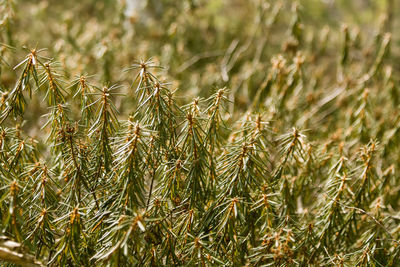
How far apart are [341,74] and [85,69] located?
2.52m

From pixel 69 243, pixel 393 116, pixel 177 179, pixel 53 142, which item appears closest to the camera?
pixel 69 243

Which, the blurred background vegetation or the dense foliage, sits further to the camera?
the blurred background vegetation

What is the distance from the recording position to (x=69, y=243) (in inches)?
53.9

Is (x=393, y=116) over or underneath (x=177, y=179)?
underneath

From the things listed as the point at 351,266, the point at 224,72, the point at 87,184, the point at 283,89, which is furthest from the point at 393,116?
the point at 87,184

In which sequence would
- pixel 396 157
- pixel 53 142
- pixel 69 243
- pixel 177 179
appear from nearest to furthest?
pixel 69 243 → pixel 177 179 → pixel 53 142 → pixel 396 157

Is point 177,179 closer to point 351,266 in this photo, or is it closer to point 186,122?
point 186,122

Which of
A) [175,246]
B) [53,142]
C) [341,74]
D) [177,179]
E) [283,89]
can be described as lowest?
[341,74]

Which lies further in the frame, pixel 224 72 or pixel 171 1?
pixel 171 1

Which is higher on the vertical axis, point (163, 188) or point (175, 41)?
point (175, 41)

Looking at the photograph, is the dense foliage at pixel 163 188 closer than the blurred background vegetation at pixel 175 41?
Yes

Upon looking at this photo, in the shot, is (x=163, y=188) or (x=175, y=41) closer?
(x=163, y=188)

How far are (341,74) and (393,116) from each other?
0.63 m

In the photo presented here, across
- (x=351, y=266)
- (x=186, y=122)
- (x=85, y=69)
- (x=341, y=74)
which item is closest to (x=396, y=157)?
(x=341, y=74)
